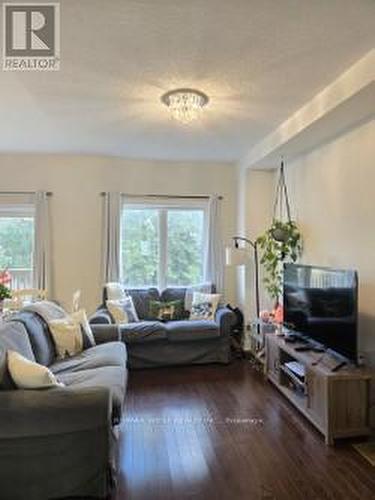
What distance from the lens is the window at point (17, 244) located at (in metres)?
5.21

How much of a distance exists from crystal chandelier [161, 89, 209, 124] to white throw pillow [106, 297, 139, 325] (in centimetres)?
242

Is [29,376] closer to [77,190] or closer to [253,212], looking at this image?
[77,190]

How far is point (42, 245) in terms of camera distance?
5.11 meters

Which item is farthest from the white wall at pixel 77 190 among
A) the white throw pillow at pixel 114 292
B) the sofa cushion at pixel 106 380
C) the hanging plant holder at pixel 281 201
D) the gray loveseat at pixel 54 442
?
the gray loveseat at pixel 54 442

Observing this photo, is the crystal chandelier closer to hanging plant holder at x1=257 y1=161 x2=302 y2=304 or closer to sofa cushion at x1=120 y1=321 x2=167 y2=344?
hanging plant holder at x1=257 y1=161 x2=302 y2=304

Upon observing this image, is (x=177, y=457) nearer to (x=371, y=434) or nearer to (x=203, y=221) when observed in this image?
(x=371, y=434)

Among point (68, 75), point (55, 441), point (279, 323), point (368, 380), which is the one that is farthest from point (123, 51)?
point (279, 323)

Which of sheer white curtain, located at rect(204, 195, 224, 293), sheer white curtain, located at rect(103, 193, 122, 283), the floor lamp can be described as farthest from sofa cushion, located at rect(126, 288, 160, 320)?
the floor lamp

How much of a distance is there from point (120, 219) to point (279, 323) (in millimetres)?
2526

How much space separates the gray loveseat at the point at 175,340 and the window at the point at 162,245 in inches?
35.4

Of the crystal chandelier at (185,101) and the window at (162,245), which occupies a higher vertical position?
the crystal chandelier at (185,101)

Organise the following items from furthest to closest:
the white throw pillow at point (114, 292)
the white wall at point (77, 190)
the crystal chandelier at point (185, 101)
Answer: the white wall at point (77, 190), the white throw pillow at point (114, 292), the crystal chandelier at point (185, 101)

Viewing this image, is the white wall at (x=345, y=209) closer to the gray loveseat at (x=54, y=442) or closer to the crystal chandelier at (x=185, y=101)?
the crystal chandelier at (x=185, y=101)

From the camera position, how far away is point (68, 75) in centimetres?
A: 270
